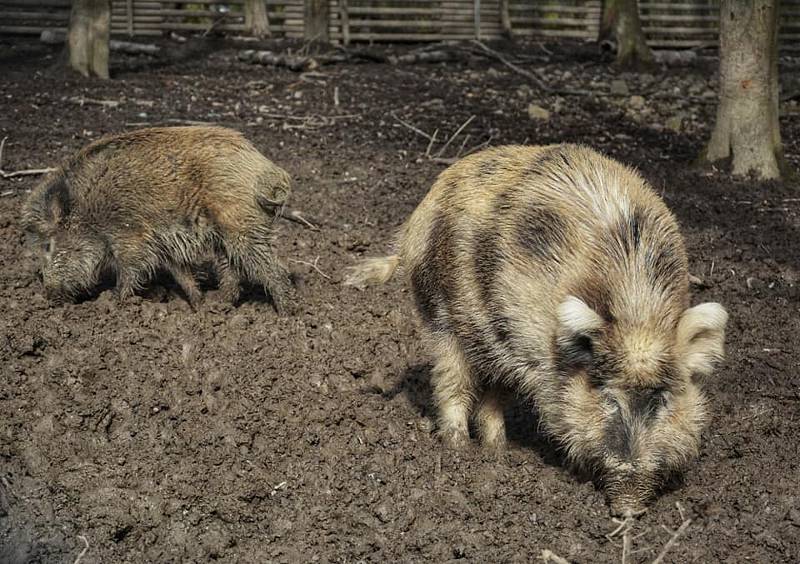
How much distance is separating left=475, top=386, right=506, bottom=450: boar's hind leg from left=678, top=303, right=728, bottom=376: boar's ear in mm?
1257

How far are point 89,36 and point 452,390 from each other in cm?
814

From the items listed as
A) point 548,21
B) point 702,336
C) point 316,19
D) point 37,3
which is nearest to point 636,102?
point 316,19

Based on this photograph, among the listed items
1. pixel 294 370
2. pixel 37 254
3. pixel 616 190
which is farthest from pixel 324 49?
pixel 616 190

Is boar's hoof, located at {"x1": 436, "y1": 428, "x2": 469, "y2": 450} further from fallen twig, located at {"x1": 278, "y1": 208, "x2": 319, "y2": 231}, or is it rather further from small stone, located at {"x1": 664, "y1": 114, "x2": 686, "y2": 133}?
small stone, located at {"x1": 664, "y1": 114, "x2": 686, "y2": 133}

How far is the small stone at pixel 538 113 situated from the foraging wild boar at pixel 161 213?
507 cm

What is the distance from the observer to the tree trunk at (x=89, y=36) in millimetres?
11719

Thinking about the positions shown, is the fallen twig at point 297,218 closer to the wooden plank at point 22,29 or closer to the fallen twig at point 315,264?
the fallen twig at point 315,264

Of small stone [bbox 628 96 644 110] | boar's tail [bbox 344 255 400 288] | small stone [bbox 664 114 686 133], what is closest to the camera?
boar's tail [bbox 344 255 400 288]

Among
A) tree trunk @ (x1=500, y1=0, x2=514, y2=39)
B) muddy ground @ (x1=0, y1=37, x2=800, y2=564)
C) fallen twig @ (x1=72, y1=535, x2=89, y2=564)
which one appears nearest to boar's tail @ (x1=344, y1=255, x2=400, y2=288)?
muddy ground @ (x1=0, y1=37, x2=800, y2=564)

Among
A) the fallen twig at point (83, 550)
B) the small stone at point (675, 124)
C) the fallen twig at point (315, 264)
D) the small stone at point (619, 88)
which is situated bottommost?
the fallen twig at point (83, 550)

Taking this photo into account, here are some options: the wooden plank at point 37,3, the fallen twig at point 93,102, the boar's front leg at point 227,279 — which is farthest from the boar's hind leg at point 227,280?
the wooden plank at point 37,3

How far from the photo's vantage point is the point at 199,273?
23.6ft

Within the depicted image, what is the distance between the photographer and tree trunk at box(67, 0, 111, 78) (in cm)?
1172

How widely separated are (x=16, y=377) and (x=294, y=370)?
1570mm
